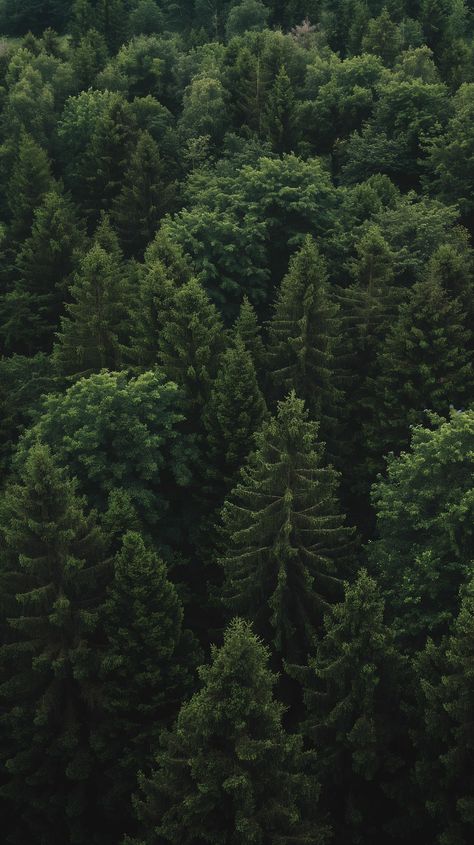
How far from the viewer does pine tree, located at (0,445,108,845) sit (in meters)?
26.0

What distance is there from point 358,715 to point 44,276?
31.8 meters

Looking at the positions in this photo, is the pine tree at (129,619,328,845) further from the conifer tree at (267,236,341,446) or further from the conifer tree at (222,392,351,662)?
the conifer tree at (267,236,341,446)

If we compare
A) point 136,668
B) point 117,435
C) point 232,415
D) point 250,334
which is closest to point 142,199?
point 250,334

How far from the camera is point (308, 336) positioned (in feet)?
116

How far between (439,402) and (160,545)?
14.4m

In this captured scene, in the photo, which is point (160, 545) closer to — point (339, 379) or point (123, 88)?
point (339, 379)

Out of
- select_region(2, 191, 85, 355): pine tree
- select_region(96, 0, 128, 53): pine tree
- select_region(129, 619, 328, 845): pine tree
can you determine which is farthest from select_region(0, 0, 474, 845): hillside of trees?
select_region(96, 0, 128, 53): pine tree

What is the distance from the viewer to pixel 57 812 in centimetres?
2741

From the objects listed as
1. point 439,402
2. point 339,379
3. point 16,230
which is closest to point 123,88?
point 16,230

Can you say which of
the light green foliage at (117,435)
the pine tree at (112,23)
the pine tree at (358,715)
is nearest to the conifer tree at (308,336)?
the light green foliage at (117,435)

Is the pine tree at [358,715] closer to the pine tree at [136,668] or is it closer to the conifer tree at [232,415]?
the pine tree at [136,668]

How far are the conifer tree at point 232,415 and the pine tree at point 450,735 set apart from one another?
42.3 feet

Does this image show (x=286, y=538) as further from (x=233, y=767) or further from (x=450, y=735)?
(x=233, y=767)

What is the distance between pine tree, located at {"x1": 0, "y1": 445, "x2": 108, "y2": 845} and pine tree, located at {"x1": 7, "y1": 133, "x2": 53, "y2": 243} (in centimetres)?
2610
